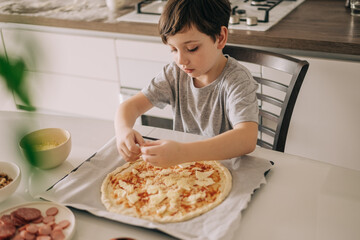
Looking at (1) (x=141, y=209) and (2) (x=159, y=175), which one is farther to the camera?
(2) (x=159, y=175)

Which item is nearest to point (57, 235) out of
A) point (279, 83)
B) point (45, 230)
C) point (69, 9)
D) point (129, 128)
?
point (45, 230)

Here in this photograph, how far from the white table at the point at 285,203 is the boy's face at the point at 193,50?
31 cm

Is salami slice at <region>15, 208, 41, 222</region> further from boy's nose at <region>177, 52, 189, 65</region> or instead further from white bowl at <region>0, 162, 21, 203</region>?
boy's nose at <region>177, 52, 189, 65</region>

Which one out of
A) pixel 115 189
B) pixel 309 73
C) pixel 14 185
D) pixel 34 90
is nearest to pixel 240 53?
pixel 309 73

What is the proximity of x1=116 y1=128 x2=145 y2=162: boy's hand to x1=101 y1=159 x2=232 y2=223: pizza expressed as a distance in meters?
0.03

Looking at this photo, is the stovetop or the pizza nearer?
the pizza

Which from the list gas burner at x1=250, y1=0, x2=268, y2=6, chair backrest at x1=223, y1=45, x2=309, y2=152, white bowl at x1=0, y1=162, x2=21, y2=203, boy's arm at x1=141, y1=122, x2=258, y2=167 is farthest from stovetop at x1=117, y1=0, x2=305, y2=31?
white bowl at x1=0, y1=162, x2=21, y2=203

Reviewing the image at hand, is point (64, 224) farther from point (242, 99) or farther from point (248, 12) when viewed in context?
point (248, 12)

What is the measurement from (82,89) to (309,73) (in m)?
1.35

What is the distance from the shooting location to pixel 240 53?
56.8 inches

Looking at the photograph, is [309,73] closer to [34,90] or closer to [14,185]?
[14,185]

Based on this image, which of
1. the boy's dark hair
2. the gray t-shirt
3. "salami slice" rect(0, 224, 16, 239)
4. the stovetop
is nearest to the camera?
"salami slice" rect(0, 224, 16, 239)

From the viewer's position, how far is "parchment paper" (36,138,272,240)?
2.69 feet

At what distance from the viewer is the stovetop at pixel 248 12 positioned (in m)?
1.91
